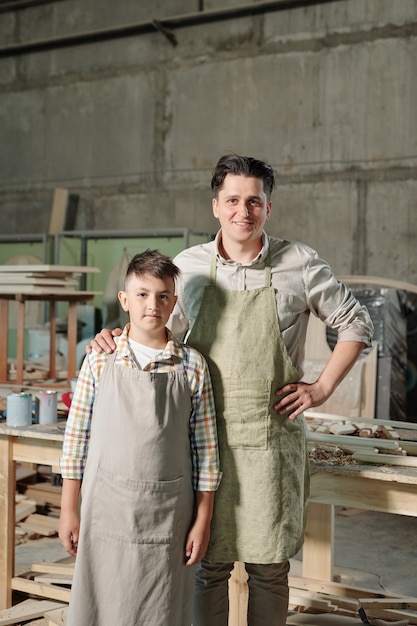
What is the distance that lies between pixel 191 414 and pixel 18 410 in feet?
3.74

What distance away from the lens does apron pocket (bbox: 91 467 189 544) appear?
2012 millimetres

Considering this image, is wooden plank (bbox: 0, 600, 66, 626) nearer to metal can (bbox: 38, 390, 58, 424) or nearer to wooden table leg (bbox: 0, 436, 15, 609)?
wooden table leg (bbox: 0, 436, 15, 609)

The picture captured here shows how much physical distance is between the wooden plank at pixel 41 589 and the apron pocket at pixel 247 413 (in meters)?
1.53

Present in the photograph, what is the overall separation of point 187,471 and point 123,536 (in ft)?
0.88

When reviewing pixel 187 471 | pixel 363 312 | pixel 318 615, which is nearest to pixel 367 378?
pixel 318 615

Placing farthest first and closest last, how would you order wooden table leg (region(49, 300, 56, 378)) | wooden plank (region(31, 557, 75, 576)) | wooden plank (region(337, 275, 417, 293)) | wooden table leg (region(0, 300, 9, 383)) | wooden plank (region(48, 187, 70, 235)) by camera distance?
wooden plank (region(48, 187, 70, 235)) < wooden plank (region(337, 275, 417, 293)) < wooden table leg (region(49, 300, 56, 378)) < wooden table leg (region(0, 300, 9, 383)) < wooden plank (region(31, 557, 75, 576))

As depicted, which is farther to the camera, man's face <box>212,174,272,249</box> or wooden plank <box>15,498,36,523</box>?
wooden plank <box>15,498,36,523</box>

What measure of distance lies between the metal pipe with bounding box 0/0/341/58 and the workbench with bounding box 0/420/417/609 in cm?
554

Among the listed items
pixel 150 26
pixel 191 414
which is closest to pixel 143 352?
pixel 191 414

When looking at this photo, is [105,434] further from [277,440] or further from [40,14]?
[40,14]

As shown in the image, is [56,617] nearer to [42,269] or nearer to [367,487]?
[367,487]

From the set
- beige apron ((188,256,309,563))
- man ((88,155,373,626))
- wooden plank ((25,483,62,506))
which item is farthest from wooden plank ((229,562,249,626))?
wooden plank ((25,483,62,506))

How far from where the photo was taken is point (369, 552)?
4395mm

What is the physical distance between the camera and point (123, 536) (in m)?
2.04
